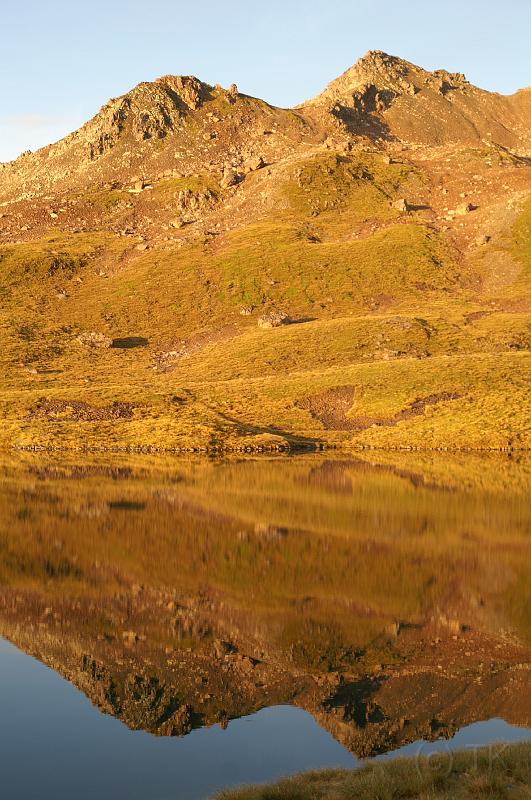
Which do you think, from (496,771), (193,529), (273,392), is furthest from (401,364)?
(496,771)

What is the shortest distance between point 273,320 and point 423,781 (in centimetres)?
14441

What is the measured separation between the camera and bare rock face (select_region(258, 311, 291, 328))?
514 ft

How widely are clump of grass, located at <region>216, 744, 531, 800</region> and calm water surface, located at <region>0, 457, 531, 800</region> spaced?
3.84 ft

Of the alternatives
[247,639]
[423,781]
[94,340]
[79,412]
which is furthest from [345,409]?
[423,781]

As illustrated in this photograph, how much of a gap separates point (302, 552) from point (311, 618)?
1055 cm

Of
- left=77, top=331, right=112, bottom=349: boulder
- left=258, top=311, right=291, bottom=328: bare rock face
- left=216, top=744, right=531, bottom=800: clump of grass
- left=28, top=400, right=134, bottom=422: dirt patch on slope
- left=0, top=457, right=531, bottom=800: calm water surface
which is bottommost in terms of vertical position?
left=0, top=457, right=531, bottom=800: calm water surface

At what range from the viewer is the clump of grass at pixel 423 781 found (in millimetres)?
14500

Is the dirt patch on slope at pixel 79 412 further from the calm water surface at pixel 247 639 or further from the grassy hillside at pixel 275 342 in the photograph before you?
the calm water surface at pixel 247 639

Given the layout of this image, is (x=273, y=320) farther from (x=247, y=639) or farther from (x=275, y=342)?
(x=247, y=639)

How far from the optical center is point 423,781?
1490 cm

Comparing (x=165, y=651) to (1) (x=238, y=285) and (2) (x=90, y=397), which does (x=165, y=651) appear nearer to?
(2) (x=90, y=397)

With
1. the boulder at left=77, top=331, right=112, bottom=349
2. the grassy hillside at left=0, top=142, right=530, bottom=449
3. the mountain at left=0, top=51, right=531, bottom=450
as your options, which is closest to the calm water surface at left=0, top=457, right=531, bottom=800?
the grassy hillside at left=0, top=142, right=530, bottom=449

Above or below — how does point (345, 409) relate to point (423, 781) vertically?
above

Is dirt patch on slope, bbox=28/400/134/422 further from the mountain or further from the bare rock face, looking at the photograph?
the bare rock face
